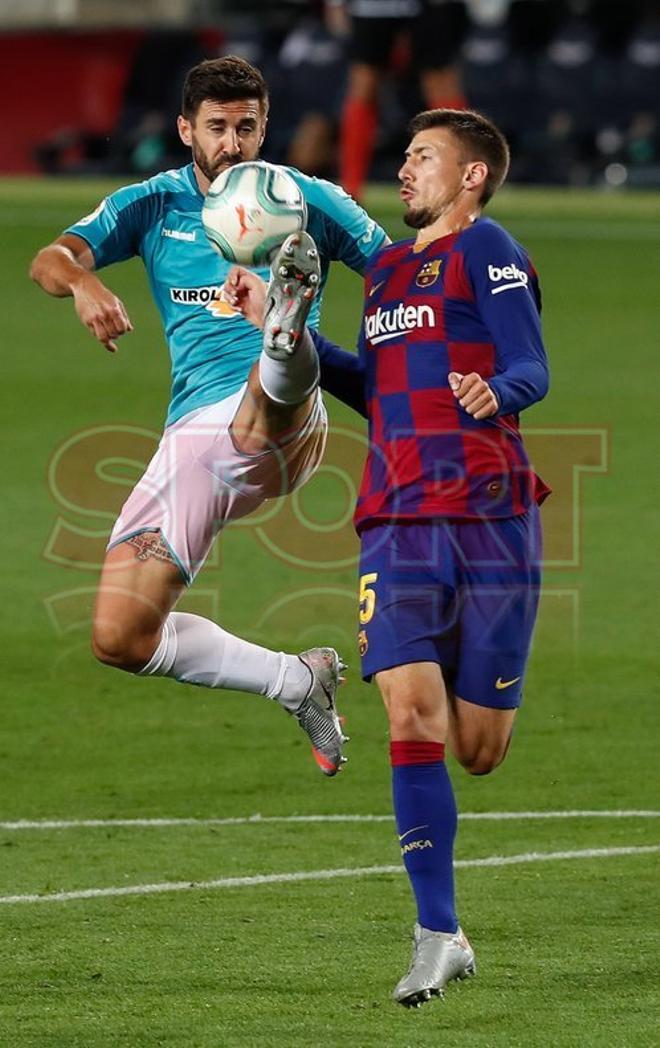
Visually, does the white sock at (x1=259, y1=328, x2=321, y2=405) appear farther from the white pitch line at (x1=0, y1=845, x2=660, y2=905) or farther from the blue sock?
the white pitch line at (x1=0, y1=845, x2=660, y2=905)

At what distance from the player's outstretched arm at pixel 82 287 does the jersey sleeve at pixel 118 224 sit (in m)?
0.05

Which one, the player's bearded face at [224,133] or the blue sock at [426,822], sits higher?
the player's bearded face at [224,133]

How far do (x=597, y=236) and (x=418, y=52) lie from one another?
90.9 inches

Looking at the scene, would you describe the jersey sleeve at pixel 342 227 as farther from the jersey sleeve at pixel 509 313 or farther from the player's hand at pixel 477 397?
the player's hand at pixel 477 397

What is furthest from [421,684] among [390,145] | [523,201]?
[390,145]

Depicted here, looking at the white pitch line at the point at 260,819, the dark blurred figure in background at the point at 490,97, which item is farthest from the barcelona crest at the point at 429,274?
the dark blurred figure in background at the point at 490,97

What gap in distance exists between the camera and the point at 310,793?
311 inches

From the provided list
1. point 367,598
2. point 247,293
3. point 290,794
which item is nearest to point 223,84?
point 247,293

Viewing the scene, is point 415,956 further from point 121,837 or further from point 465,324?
point 121,837

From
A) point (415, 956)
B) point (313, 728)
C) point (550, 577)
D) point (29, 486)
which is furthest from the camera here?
point (29, 486)

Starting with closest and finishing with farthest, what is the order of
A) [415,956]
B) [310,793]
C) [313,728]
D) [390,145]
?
[415,956], [313,728], [310,793], [390,145]

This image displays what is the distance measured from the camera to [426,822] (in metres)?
5.53

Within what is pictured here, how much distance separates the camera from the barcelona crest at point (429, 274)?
5711mm

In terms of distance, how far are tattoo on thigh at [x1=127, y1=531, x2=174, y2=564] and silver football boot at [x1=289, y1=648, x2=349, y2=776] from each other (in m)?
0.54
